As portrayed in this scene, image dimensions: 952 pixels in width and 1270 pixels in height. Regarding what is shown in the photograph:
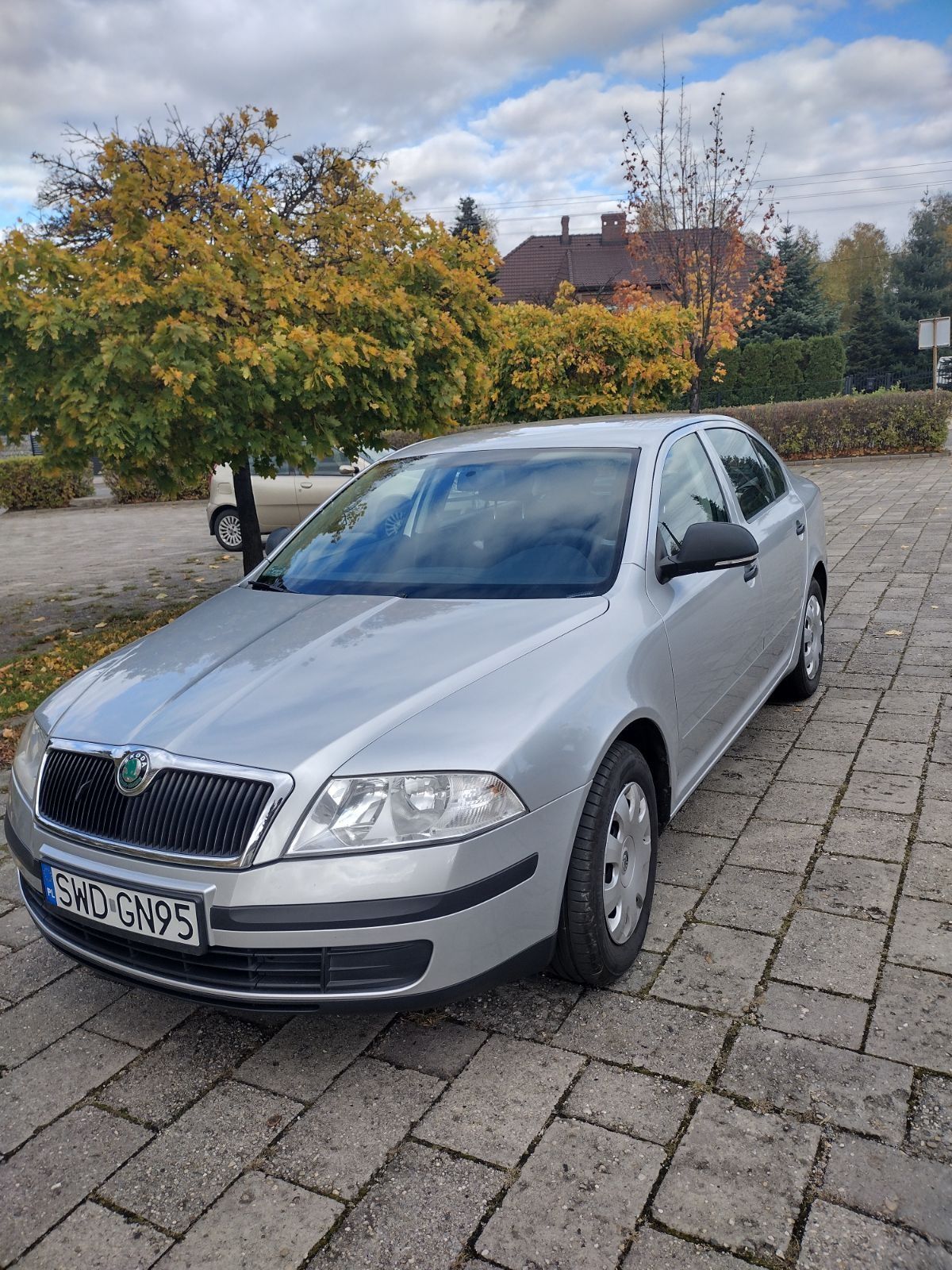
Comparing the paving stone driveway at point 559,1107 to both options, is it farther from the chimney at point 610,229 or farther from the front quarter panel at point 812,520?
the chimney at point 610,229

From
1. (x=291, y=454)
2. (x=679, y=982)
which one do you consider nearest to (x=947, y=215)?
(x=291, y=454)

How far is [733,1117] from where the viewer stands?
230cm

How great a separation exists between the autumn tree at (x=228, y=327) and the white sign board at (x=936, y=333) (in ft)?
67.3

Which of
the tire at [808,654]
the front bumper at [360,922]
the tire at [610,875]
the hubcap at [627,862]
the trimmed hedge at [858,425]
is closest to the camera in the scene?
the front bumper at [360,922]

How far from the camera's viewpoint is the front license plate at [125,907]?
2354mm

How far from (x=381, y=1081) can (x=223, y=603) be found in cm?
183

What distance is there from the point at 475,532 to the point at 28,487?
71.7ft

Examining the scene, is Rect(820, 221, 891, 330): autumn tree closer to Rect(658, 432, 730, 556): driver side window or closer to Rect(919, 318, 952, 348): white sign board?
Rect(919, 318, 952, 348): white sign board

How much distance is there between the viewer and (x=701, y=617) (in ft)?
11.6

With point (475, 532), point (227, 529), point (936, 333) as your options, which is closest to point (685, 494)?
point (475, 532)

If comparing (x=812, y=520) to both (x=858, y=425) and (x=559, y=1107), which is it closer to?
(x=559, y=1107)

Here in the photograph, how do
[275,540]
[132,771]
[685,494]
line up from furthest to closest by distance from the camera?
[275,540] → [685,494] → [132,771]

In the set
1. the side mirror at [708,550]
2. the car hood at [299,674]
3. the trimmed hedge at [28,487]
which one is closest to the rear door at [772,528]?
the side mirror at [708,550]

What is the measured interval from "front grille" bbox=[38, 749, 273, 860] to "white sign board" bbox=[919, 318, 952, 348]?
25993 mm
